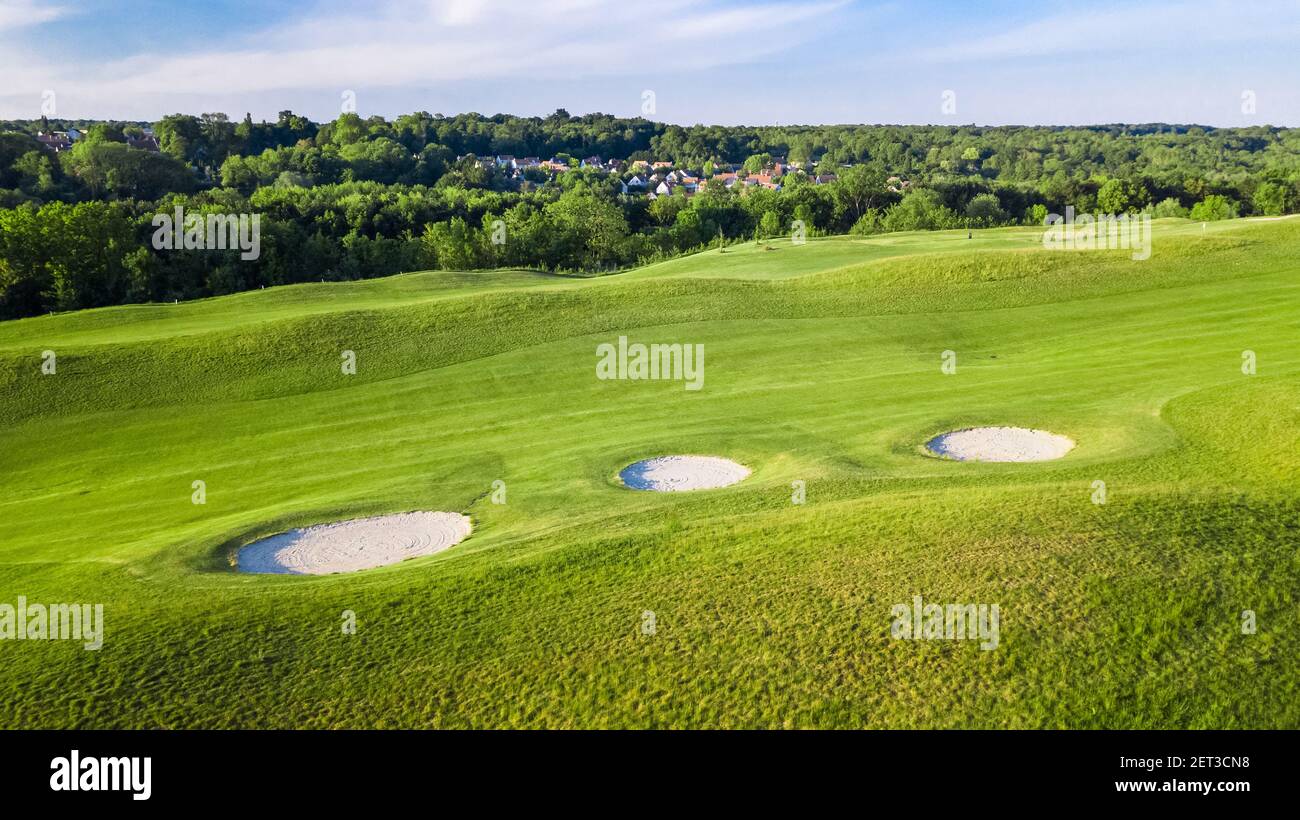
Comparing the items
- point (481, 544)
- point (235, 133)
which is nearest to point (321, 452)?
point (481, 544)

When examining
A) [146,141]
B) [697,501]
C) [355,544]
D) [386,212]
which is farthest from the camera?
[146,141]

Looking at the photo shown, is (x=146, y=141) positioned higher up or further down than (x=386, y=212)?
higher up

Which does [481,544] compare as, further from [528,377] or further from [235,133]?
[235,133]

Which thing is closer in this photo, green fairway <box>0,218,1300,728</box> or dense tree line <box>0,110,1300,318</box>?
green fairway <box>0,218,1300,728</box>

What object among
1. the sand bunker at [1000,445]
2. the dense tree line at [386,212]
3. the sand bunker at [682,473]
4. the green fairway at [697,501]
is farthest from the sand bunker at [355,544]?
the dense tree line at [386,212]

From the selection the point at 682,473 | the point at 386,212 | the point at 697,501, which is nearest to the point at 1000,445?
the point at 682,473

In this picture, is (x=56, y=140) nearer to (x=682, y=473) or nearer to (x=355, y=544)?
(x=355, y=544)

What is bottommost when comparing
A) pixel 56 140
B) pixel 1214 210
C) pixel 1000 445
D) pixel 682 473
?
pixel 682 473

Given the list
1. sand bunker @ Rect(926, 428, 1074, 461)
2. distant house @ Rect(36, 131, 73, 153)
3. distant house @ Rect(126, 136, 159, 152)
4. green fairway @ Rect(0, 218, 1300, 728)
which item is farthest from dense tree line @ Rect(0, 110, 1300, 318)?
sand bunker @ Rect(926, 428, 1074, 461)

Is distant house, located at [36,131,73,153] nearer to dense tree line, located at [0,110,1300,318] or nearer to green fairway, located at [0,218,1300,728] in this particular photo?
dense tree line, located at [0,110,1300,318]
